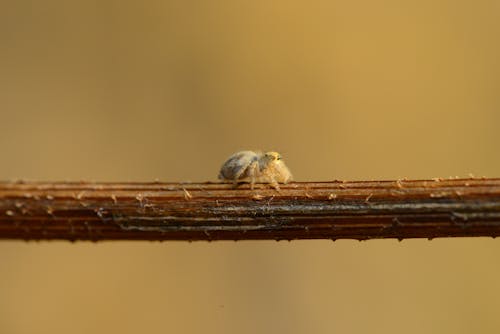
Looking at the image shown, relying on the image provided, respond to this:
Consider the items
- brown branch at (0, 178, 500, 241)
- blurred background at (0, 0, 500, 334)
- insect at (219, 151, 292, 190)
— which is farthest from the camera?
blurred background at (0, 0, 500, 334)

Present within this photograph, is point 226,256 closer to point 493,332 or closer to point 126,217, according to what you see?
point 493,332

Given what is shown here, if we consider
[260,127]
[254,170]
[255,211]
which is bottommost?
[255,211]

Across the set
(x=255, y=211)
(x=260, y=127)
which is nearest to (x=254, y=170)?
(x=255, y=211)

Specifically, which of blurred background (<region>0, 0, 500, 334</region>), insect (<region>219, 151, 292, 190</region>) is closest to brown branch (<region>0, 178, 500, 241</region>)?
insect (<region>219, 151, 292, 190</region>)

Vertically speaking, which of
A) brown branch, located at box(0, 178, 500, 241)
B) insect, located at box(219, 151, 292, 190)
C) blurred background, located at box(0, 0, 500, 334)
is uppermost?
blurred background, located at box(0, 0, 500, 334)

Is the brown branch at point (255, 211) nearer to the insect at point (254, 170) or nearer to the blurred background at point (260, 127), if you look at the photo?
the insect at point (254, 170)

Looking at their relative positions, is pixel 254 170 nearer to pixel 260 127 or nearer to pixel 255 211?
pixel 255 211

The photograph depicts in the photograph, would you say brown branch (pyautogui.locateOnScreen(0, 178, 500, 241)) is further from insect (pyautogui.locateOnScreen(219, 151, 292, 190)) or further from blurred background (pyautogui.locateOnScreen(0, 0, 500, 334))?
blurred background (pyautogui.locateOnScreen(0, 0, 500, 334))

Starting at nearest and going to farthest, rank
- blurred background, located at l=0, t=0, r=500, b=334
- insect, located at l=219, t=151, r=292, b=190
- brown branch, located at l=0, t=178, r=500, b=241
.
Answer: brown branch, located at l=0, t=178, r=500, b=241
insect, located at l=219, t=151, r=292, b=190
blurred background, located at l=0, t=0, r=500, b=334
